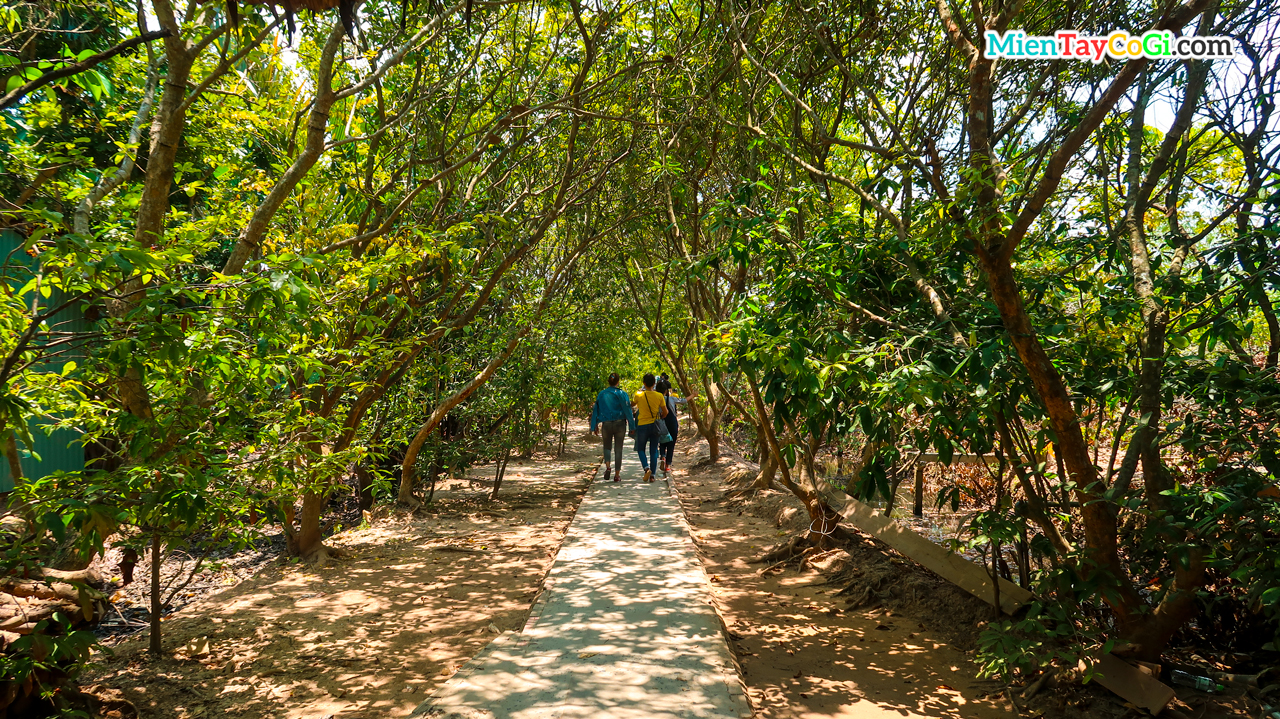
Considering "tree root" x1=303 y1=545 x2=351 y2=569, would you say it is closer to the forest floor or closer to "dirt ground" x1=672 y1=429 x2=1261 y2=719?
the forest floor

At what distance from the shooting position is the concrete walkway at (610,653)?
137 inches

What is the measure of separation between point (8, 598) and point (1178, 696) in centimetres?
576

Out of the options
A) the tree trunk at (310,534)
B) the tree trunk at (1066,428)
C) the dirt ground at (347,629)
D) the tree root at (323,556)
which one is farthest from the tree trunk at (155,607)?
the tree trunk at (1066,428)

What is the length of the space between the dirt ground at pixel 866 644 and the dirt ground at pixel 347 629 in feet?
5.94

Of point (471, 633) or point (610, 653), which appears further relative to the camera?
point (471, 633)

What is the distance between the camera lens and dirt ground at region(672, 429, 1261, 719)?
12.3 feet

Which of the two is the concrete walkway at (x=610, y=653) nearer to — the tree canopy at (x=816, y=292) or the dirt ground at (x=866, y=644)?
the dirt ground at (x=866, y=644)

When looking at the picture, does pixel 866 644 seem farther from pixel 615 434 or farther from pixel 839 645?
pixel 615 434

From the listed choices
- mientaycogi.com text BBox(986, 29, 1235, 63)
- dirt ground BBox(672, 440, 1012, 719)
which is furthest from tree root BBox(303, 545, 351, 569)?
mientaycogi.com text BBox(986, 29, 1235, 63)

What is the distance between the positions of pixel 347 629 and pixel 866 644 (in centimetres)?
368

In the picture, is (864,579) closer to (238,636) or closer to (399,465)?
(238,636)

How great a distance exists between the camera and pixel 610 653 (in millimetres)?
4219

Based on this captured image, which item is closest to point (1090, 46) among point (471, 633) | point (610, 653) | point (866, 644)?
point (866, 644)

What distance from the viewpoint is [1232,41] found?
4.86 metres
